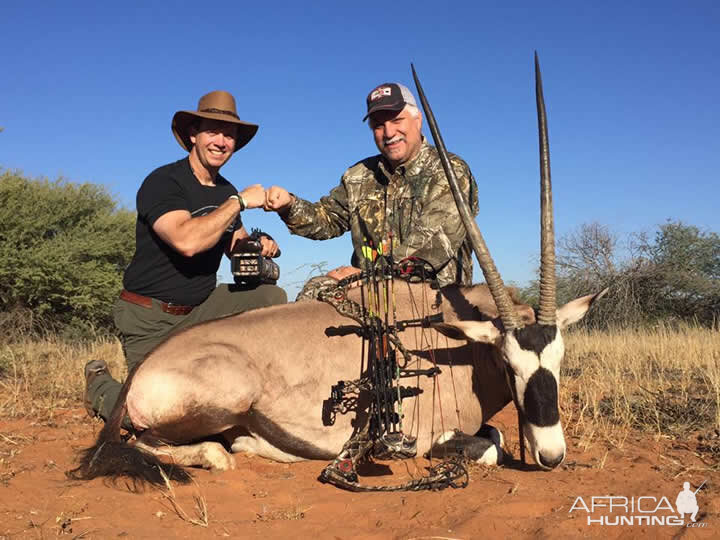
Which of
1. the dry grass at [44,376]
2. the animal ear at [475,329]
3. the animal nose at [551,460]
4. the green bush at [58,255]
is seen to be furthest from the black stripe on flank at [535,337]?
the green bush at [58,255]

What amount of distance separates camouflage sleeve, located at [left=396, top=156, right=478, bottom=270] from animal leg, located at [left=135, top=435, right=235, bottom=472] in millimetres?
1985

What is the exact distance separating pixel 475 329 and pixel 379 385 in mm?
687

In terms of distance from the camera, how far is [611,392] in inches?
225

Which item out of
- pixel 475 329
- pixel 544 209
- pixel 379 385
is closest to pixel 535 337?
pixel 475 329

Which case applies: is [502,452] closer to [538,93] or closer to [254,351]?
[254,351]

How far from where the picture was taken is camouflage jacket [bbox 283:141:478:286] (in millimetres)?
5109

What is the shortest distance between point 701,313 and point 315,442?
1113 centimetres

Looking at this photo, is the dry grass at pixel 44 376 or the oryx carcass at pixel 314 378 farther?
the dry grass at pixel 44 376

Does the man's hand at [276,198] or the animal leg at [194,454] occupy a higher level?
the man's hand at [276,198]

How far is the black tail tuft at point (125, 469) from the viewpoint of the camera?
3.49 meters

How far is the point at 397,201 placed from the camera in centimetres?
565

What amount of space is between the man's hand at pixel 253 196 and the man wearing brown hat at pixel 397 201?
0.22m

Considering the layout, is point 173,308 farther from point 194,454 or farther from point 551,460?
point 551,460

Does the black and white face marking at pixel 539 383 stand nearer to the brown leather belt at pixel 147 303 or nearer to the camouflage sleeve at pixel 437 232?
the camouflage sleeve at pixel 437 232
